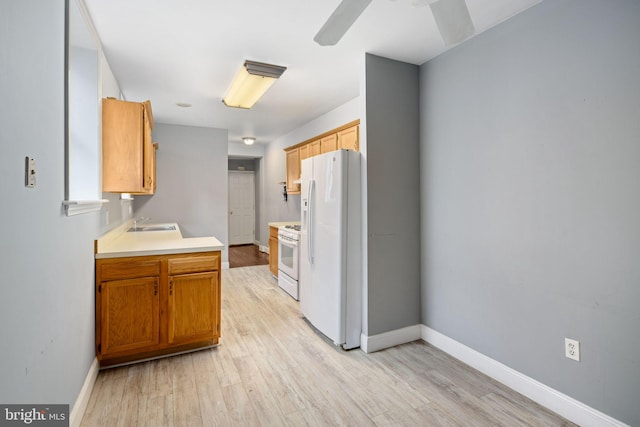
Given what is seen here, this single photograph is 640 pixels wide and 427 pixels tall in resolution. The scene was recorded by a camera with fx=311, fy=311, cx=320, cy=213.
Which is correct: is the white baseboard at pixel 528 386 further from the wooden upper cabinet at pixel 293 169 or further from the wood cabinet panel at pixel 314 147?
the wooden upper cabinet at pixel 293 169

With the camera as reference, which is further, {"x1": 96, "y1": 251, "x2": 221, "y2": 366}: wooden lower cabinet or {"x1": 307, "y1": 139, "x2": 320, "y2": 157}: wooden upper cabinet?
{"x1": 307, "y1": 139, "x2": 320, "y2": 157}: wooden upper cabinet

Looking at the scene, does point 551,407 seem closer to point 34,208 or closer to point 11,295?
point 11,295

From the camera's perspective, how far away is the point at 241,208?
28.0 feet

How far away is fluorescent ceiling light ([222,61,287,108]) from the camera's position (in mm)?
2926

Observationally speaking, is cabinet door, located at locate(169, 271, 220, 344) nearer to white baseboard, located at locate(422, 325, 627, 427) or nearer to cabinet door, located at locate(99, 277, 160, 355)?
cabinet door, located at locate(99, 277, 160, 355)

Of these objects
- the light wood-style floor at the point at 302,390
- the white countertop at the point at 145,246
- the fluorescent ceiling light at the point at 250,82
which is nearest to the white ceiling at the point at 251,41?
the fluorescent ceiling light at the point at 250,82

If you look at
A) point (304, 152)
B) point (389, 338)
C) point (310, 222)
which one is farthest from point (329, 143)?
point (389, 338)

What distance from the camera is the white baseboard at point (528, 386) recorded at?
1792 mm

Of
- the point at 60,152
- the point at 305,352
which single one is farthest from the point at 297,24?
the point at 305,352

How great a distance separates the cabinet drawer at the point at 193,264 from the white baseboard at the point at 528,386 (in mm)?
2080

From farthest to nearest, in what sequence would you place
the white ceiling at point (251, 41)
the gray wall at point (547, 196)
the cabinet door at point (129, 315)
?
the cabinet door at point (129, 315)
the white ceiling at point (251, 41)
the gray wall at point (547, 196)

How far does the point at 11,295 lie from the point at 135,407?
4.37 ft

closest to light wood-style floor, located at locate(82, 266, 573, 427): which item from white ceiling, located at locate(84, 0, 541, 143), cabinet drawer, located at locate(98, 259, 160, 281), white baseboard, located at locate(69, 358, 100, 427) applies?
white baseboard, located at locate(69, 358, 100, 427)

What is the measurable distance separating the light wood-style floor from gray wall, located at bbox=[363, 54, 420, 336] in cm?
42
